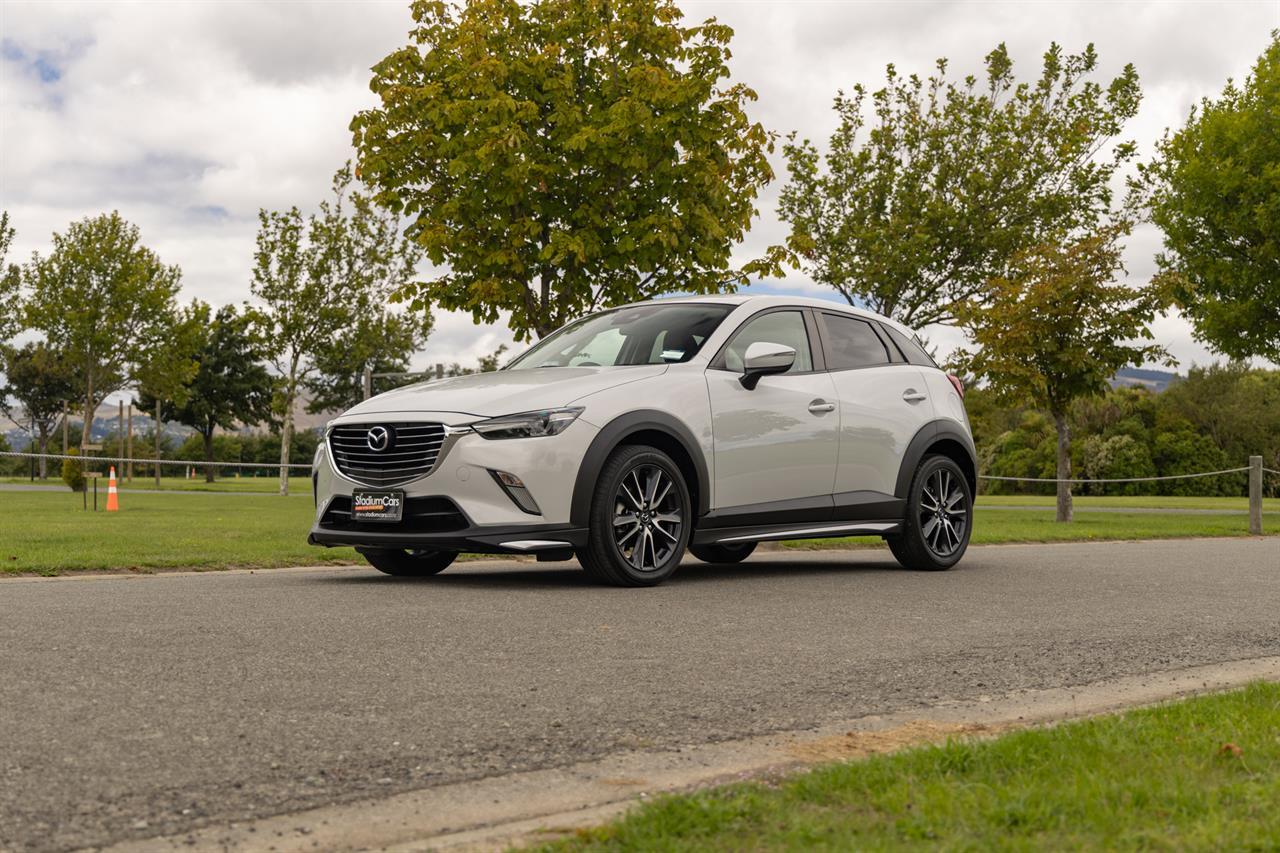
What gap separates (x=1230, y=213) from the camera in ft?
106

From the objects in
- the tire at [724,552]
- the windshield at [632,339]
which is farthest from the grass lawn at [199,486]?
the windshield at [632,339]

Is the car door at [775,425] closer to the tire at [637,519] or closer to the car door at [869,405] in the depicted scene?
the car door at [869,405]

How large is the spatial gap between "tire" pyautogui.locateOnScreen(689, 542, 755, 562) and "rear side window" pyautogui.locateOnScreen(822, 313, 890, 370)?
1.75m

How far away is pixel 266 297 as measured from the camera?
137 feet

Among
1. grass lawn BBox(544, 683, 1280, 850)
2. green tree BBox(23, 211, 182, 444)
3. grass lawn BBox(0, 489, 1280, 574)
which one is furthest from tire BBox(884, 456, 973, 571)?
green tree BBox(23, 211, 182, 444)

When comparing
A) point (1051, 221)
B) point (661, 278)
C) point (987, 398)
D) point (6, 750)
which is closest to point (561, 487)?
point (6, 750)

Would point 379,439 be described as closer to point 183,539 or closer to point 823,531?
point 823,531

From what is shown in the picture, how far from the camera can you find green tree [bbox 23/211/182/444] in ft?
151

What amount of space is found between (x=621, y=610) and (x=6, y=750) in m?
3.85

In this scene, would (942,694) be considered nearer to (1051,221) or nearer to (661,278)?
(661,278)

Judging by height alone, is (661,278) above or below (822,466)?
above

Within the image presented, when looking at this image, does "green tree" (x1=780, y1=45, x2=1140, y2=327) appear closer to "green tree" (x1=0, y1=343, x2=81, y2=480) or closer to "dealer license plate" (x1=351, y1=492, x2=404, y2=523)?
"dealer license plate" (x1=351, y1=492, x2=404, y2=523)

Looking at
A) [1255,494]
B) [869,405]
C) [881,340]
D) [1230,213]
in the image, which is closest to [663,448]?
[869,405]

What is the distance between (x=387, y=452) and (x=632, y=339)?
1959 mm
